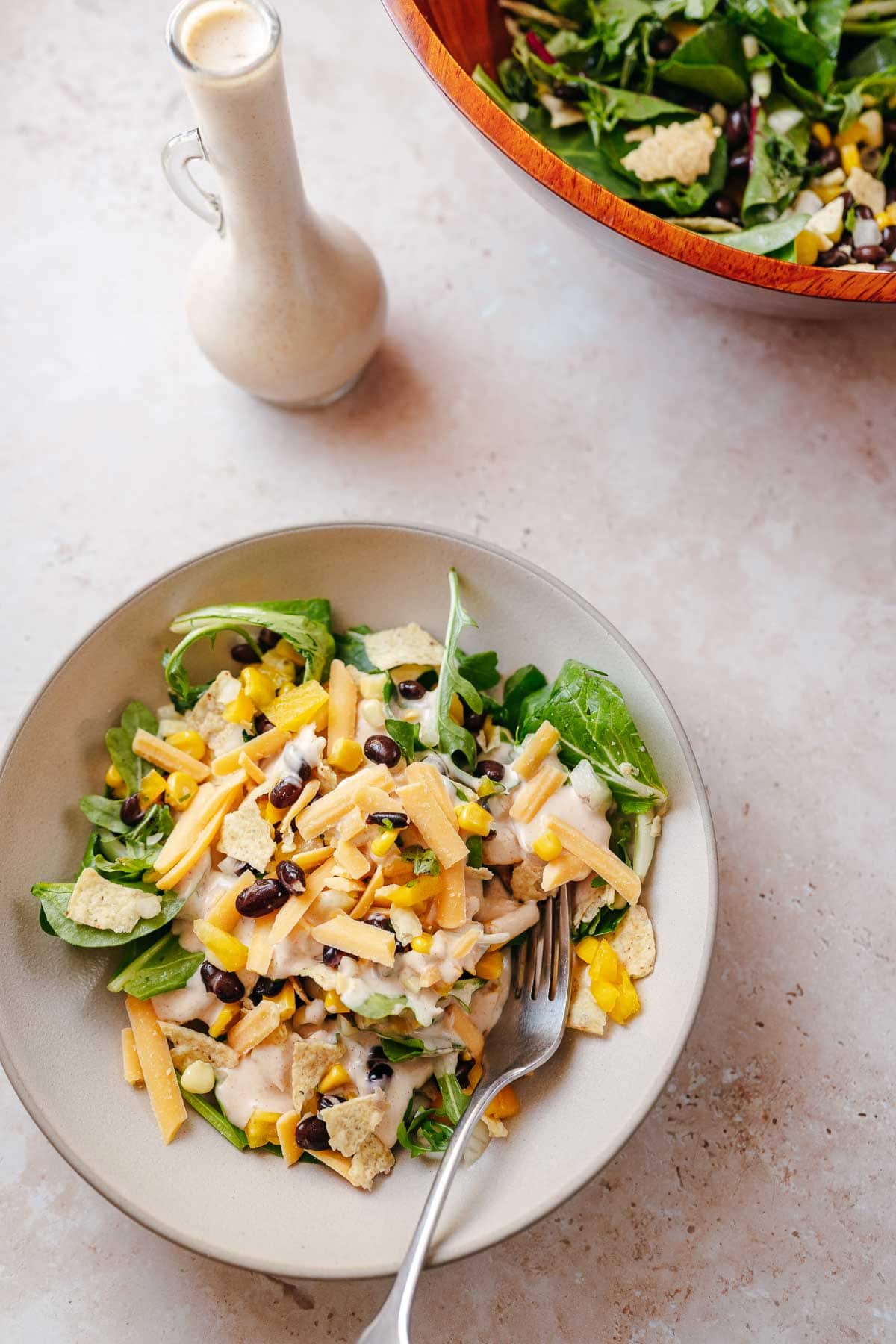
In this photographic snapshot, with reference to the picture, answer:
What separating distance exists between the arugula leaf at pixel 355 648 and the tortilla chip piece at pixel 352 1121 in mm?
762

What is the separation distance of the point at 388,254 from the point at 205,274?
510 millimetres

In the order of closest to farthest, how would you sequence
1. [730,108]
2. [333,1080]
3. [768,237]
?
1. [333,1080]
2. [768,237]
3. [730,108]

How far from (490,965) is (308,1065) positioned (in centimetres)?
35

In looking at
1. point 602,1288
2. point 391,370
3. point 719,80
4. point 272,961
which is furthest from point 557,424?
point 602,1288

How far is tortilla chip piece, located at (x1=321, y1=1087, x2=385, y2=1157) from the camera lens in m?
1.85

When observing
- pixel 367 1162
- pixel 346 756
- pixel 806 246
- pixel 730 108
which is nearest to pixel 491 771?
pixel 346 756

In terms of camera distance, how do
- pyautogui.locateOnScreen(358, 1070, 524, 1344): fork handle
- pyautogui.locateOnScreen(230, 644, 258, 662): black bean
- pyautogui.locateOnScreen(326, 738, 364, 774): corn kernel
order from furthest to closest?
pyautogui.locateOnScreen(230, 644, 258, 662): black bean
pyautogui.locateOnScreen(326, 738, 364, 774): corn kernel
pyautogui.locateOnScreen(358, 1070, 524, 1344): fork handle

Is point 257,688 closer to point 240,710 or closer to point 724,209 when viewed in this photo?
point 240,710

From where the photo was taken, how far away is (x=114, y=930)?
1.93 meters

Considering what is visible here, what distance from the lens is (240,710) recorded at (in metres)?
2.08

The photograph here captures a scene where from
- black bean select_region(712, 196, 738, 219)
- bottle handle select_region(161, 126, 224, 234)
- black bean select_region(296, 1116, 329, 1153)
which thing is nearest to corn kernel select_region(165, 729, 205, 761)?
black bean select_region(296, 1116, 329, 1153)

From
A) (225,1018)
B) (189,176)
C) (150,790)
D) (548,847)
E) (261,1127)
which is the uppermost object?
(189,176)

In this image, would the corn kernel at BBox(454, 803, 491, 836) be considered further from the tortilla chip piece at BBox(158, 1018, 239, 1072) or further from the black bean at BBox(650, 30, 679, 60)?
the black bean at BBox(650, 30, 679, 60)

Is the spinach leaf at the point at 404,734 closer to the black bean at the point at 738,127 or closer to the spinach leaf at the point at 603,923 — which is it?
the spinach leaf at the point at 603,923
